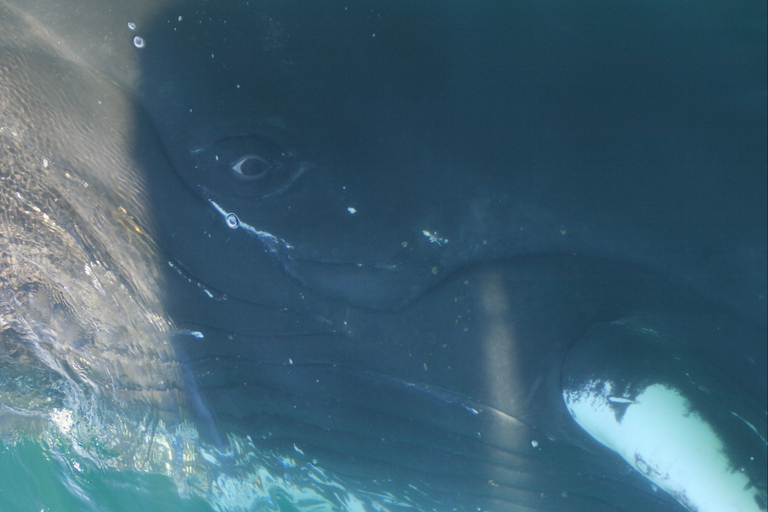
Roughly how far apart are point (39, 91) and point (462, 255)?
154 cm

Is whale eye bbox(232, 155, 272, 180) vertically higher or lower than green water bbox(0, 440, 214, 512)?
higher

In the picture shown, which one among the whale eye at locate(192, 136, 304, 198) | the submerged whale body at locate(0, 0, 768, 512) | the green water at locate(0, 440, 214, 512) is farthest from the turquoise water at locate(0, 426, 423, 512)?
the whale eye at locate(192, 136, 304, 198)

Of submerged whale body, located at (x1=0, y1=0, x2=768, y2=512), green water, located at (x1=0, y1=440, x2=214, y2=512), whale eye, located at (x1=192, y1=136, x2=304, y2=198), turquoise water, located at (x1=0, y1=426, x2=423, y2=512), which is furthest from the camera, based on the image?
green water, located at (x1=0, y1=440, x2=214, y2=512)

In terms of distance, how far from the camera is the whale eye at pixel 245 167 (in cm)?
150

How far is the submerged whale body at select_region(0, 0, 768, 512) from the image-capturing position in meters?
1.25

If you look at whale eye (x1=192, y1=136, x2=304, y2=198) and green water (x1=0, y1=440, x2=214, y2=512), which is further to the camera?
green water (x1=0, y1=440, x2=214, y2=512)

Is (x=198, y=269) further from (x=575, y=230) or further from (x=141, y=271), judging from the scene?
(x=575, y=230)

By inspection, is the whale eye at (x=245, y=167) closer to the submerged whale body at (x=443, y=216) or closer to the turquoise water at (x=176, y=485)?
the submerged whale body at (x=443, y=216)

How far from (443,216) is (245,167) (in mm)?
649

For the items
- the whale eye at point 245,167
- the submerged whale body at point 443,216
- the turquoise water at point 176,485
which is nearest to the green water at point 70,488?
the turquoise water at point 176,485

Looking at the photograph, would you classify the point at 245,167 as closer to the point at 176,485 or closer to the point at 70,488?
the point at 176,485

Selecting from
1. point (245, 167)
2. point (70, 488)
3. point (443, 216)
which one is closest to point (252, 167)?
point (245, 167)

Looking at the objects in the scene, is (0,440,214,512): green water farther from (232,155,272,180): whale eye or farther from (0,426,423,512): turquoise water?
(232,155,272,180): whale eye

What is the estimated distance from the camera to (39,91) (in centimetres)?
166
